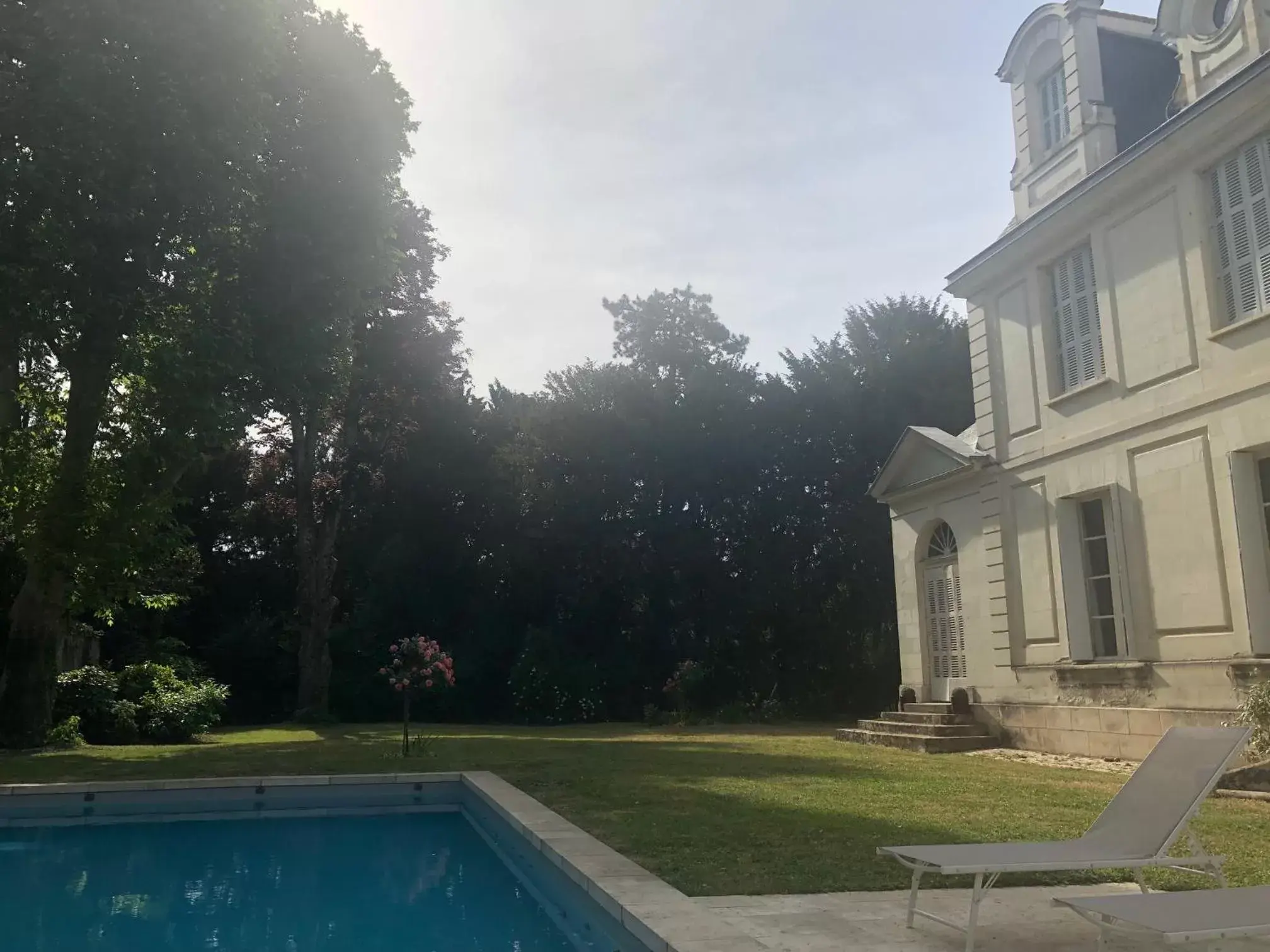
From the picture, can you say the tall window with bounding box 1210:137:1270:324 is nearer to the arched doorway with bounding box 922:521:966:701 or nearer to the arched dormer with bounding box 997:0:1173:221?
the arched dormer with bounding box 997:0:1173:221

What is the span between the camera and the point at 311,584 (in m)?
27.5

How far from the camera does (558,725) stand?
85.8 feet

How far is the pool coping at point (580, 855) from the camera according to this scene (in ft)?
14.2

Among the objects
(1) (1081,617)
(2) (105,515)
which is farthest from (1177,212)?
(2) (105,515)

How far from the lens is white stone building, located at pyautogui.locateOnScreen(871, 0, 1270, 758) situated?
11047 millimetres

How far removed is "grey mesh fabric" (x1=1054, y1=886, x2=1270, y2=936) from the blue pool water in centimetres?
323

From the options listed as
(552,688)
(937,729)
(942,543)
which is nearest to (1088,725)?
→ (937,729)

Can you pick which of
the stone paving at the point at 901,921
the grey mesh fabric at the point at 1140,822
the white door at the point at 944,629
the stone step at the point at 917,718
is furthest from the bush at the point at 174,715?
the grey mesh fabric at the point at 1140,822

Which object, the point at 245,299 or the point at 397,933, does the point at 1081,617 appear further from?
the point at 245,299

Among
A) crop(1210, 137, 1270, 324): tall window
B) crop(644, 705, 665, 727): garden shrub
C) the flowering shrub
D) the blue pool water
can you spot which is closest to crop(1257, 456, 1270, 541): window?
crop(1210, 137, 1270, 324): tall window

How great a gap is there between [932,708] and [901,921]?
1224 cm

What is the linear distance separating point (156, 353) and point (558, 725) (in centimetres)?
1488

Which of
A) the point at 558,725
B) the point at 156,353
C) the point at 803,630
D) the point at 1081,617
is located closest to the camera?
the point at 1081,617

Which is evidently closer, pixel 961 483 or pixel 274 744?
pixel 961 483
